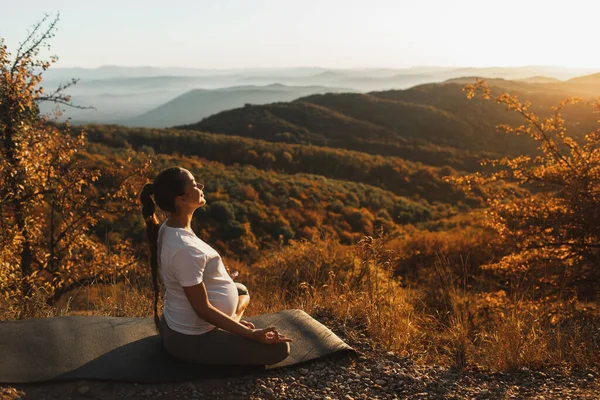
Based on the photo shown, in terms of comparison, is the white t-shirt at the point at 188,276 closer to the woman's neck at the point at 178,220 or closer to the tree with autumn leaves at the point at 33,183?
the woman's neck at the point at 178,220

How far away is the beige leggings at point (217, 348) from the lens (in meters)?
3.64

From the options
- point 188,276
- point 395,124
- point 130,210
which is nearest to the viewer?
point 188,276

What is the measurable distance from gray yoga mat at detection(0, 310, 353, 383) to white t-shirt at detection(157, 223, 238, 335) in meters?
0.32

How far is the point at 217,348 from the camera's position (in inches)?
143

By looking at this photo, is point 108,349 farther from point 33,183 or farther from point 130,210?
point 130,210

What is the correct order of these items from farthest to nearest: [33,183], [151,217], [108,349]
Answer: [33,183] < [108,349] < [151,217]

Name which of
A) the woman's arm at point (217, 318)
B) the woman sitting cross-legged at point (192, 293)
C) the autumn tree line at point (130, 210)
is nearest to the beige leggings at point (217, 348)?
the woman sitting cross-legged at point (192, 293)

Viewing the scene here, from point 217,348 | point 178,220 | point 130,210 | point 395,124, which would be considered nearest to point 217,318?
point 217,348

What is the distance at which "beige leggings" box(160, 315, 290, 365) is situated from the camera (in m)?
3.64

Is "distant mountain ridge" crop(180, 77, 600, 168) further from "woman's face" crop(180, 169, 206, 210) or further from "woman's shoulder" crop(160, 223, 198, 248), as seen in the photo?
"woman's shoulder" crop(160, 223, 198, 248)

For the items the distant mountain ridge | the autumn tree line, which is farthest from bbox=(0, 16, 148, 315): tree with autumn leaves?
the distant mountain ridge

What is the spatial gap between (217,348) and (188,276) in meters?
0.66

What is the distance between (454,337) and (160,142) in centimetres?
3548

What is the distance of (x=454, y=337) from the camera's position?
4469 mm
